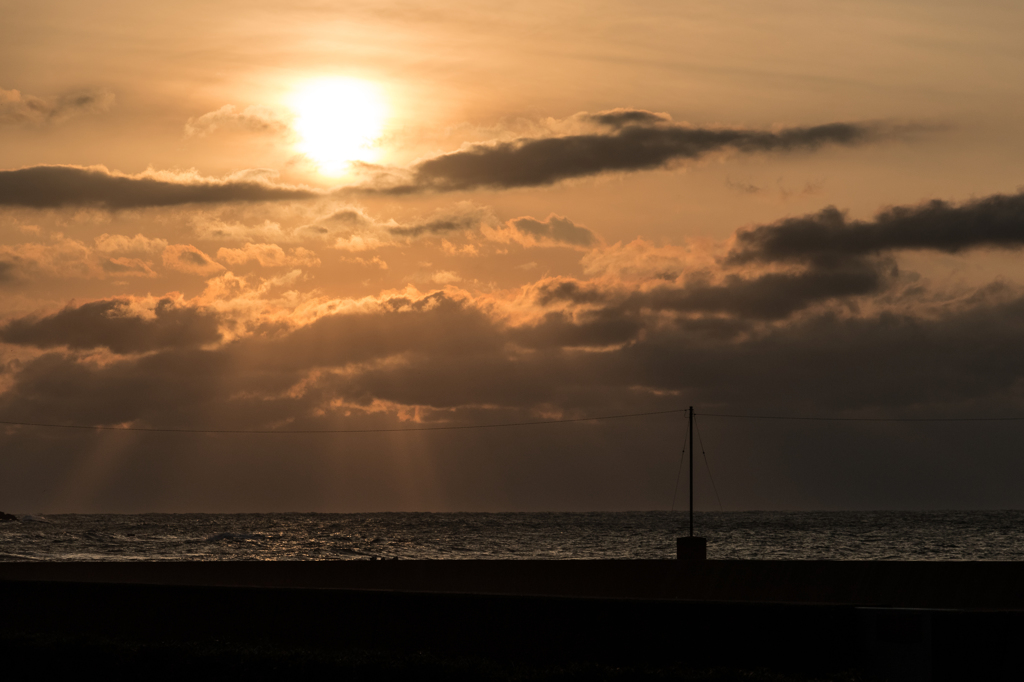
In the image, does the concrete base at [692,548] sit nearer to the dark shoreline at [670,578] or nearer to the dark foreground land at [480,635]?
the dark shoreline at [670,578]

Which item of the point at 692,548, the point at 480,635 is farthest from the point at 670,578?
the point at 480,635

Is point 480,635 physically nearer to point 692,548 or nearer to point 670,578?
point 670,578

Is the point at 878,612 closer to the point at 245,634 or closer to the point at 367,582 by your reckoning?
the point at 245,634

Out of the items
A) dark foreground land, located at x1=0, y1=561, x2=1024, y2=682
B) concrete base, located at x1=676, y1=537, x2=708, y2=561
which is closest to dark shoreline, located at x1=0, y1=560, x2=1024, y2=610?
dark foreground land, located at x1=0, y1=561, x2=1024, y2=682

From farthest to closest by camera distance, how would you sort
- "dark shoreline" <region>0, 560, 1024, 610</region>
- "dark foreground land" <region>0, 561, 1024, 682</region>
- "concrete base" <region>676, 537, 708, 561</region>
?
"concrete base" <region>676, 537, 708, 561</region> → "dark shoreline" <region>0, 560, 1024, 610</region> → "dark foreground land" <region>0, 561, 1024, 682</region>

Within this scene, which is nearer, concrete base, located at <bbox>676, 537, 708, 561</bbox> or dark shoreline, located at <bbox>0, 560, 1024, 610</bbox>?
dark shoreline, located at <bbox>0, 560, 1024, 610</bbox>

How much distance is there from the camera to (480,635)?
13492mm

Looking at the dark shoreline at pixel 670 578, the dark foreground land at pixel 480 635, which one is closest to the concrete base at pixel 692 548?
the dark shoreline at pixel 670 578

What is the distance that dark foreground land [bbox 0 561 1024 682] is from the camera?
1145 centimetres

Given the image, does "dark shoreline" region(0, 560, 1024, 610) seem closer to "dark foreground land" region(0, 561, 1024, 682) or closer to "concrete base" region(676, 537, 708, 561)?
"dark foreground land" region(0, 561, 1024, 682)

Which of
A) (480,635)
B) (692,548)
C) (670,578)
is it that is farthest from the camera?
(692,548)

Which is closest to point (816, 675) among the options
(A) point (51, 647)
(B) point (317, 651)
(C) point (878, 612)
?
(C) point (878, 612)

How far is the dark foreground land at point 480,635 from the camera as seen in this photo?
11.4 m

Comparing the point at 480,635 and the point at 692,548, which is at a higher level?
the point at 692,548
